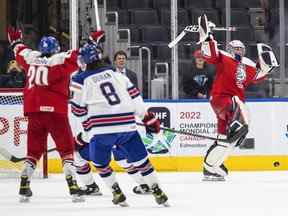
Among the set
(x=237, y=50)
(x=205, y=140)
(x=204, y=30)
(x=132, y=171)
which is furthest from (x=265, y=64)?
(x=132, y=171)

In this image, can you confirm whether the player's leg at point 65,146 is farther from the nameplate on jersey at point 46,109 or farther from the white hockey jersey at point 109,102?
the white hockey jersey at point 109,102

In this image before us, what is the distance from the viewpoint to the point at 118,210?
276 inches

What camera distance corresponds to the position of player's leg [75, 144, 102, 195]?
809 cm

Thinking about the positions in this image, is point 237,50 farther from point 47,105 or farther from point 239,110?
point 47,105

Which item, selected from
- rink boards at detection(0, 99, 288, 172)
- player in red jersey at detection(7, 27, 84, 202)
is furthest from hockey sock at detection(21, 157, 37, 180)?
rink boards at detection(0, 99, 288, 172)

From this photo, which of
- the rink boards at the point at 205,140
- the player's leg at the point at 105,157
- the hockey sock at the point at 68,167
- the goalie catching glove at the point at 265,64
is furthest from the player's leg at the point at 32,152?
the rink boards at the point at 205,140

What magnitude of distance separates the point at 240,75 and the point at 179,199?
2.25 meters

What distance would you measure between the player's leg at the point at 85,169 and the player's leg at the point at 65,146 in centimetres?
35

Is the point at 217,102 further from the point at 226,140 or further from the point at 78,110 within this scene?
the point at 78,110

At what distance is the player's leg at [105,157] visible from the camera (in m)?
6.99

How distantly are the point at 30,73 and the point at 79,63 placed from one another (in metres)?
0.41

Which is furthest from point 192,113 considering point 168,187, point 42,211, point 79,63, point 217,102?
point 42,211

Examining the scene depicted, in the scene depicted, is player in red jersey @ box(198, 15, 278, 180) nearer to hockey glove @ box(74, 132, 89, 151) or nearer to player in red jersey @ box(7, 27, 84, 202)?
hockey glove @ box(74, 132, 89, 151)

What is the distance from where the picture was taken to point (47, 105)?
7.62m
